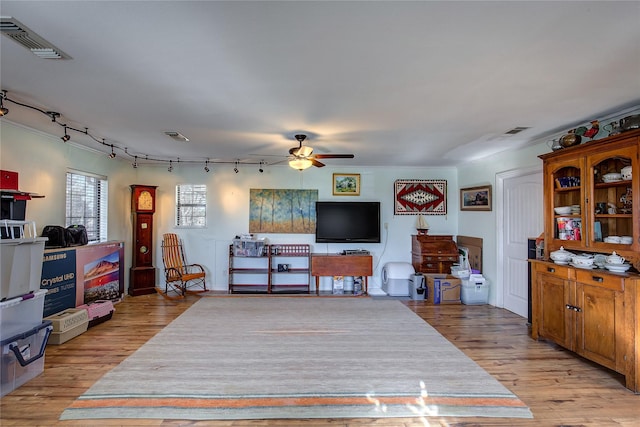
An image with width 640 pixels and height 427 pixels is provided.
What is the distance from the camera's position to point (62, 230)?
372cm

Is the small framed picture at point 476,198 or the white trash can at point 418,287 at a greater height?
the small framed picture at point 476,198

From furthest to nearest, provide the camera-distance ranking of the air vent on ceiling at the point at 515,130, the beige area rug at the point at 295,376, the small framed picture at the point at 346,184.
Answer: the small framed picture at the point at 346,184 → the air vent on ceiling at the point at 515,130 → the beige area rug at the point at 295,376

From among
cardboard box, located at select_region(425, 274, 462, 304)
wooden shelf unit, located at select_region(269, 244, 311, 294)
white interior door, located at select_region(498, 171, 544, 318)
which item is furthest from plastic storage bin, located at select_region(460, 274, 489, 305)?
wooden shelf unit, located at select_region(269, 244, 311, 294)

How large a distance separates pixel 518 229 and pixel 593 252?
4.26 ft

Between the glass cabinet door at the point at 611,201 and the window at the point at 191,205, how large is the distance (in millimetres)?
5531

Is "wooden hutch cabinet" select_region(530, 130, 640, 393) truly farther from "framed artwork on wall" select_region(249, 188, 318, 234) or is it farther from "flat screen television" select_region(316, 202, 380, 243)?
"framed artwork on wall" select_region(249, 188, 318, 234)

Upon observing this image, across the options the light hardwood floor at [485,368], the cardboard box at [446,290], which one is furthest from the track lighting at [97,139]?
the cardboard box at [446,290]

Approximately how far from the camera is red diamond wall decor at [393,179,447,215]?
19.1 feet

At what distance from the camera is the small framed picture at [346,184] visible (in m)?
5.80

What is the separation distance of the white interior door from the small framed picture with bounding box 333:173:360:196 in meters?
2.41

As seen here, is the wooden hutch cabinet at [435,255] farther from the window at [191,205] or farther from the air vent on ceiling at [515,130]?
the window at [191,205]

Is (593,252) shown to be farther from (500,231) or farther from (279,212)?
(279,212)

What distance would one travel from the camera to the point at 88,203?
4.64 meters

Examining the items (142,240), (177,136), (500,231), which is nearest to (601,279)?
(500,231)
